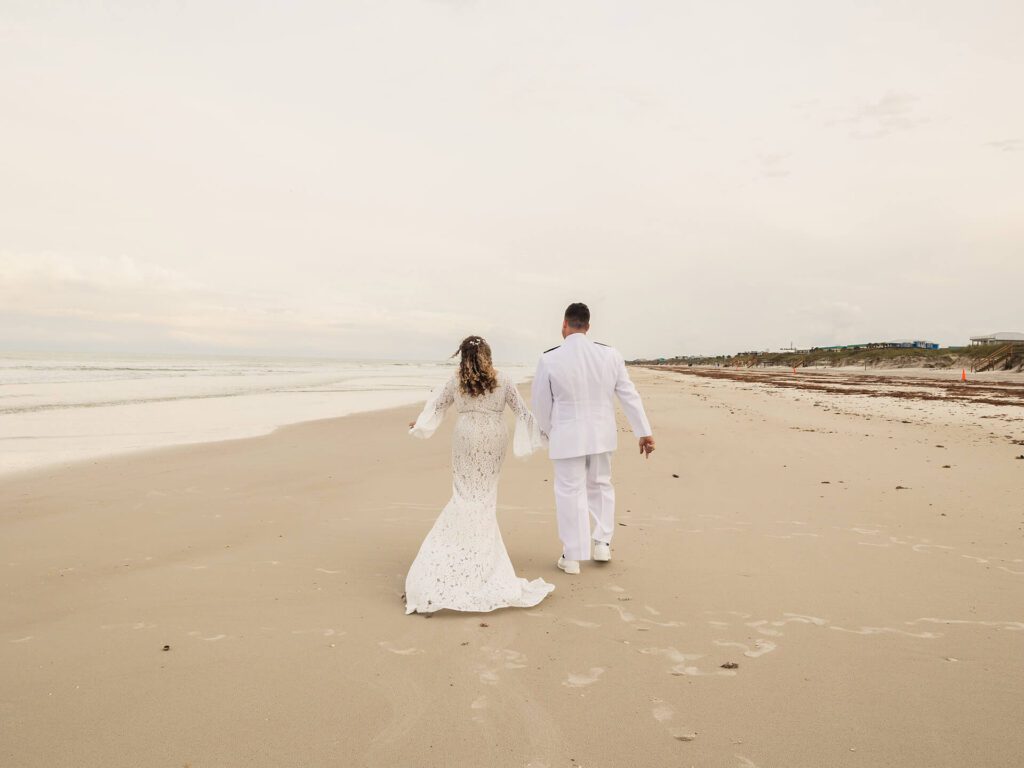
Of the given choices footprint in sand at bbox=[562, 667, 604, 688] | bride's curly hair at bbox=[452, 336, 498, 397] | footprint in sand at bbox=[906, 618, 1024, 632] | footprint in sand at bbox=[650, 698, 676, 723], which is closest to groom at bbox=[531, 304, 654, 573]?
bride's curly hair at bbox=[452, 336, 498, 397]

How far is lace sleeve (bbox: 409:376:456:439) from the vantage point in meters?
4.76

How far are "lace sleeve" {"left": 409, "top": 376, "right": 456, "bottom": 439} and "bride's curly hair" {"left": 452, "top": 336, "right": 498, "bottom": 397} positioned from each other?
0.18 m

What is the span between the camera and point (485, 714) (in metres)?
2.97

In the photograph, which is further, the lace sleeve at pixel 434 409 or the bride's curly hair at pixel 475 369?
the lace sleeve at pixel 434 409

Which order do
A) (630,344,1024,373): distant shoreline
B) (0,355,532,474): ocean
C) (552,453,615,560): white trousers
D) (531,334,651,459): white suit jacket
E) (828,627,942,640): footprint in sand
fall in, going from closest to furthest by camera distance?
(828,627,942,640): footprint in sand, (552,453,615,560): white trousers, (531,334,651,459): white suit jacket, (0,355,532,474): ocean, (630,344,1024,373): distant shoreline

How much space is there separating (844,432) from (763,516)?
7.82 meters

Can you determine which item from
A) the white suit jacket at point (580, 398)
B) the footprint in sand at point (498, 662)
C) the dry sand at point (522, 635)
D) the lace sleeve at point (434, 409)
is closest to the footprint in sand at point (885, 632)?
the dry sand at point (522, 635)

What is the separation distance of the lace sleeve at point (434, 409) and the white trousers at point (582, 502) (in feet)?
3.69

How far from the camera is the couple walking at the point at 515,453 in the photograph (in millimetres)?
4367

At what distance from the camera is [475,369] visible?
463 centimetres

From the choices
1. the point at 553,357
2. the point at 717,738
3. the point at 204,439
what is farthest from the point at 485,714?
the point at 204,439

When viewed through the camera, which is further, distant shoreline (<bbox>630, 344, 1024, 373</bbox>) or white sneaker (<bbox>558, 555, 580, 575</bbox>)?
distant shoreline (<bbox>630, 344, 1024, 373</bbox>)

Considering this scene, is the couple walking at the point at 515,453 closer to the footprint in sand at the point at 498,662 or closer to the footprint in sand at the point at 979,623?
the footprint in sand at the point at 498,662

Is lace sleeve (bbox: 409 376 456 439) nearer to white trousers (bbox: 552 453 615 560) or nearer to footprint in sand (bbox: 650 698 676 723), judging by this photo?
white trousers (bbox: 552 453 615 560)
